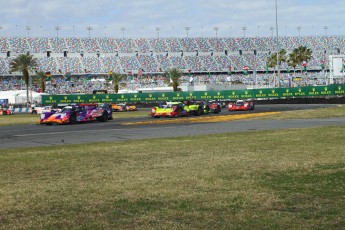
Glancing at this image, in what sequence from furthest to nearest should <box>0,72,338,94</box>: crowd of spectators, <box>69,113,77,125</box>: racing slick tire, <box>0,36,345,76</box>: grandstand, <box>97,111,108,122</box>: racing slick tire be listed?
<box>0,36,345,76</box>: grandstand
<box>0,72,338,94</box>: crowd of spectators
<box>97,111,108,122</box>: racing slick tire
<box>69,113,77,125</box>: racing slick tire

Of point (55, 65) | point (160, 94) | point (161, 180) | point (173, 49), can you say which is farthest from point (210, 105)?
point (173, 49)

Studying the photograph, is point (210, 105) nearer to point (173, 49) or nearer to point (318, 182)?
point (318, 182)

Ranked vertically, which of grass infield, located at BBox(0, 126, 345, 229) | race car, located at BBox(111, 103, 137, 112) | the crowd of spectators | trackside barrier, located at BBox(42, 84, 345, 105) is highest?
the crowd of spectators

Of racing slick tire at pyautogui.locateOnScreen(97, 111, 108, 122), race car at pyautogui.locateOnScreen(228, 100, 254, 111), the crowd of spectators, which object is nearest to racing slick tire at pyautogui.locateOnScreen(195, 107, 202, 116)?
race car at pyautogui.locateOnScreen(228, 100, 254, 111)

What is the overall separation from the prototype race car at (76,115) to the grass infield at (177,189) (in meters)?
19.4

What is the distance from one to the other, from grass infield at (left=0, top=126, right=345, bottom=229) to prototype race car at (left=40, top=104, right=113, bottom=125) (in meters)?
19.4

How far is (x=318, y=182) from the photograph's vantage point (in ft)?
28.9

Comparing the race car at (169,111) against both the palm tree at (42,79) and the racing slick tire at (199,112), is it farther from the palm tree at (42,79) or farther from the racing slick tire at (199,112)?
the palm tree at (42,79)

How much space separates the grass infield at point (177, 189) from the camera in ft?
21.0

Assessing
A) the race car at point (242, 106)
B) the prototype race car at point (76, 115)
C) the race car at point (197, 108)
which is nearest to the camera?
the prototype race car at point (76, 115)

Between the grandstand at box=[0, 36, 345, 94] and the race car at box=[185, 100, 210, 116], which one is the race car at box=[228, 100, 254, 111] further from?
the grandstand at box=[0, 36, 345, 94]

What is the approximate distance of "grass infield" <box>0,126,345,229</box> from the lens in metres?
6.39

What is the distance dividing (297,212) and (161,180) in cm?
329

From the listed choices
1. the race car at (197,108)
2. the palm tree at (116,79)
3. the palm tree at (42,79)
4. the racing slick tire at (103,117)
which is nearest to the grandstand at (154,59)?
the palm tree at (116,79)
